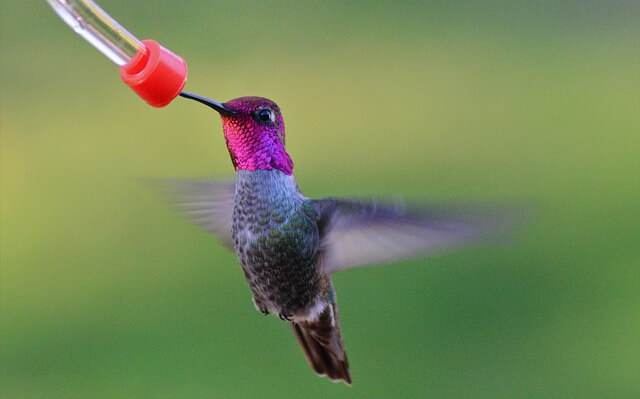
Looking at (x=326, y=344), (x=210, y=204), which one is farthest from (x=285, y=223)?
(x=326, y=344)

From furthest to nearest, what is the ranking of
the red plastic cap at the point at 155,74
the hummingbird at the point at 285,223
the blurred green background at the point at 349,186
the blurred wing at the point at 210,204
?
the blurred green background at the point at 349,186 → the blurred wing at the point at 210,204 → the hummingbird at the point at 285,223 → the red plastic cap at the point at 155,74

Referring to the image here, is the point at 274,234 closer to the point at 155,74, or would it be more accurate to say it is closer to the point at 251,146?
the point at 251,146

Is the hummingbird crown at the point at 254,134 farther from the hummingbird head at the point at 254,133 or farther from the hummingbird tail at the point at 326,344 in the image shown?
the hummingbird tail at the point at 326,344

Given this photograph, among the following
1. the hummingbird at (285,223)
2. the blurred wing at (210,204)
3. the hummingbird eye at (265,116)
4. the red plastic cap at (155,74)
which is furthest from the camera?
the blurred wing at (210,204)

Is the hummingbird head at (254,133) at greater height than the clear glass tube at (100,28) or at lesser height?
lesser

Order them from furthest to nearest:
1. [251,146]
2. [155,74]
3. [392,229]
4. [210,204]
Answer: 1. [210,204]
2. [251,146]
3. [392,229]
4. [155,74]

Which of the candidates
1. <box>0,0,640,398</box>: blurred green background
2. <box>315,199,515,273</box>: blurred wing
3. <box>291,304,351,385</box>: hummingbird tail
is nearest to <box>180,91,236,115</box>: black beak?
<box>315,199,515,273</box>: blurred wing

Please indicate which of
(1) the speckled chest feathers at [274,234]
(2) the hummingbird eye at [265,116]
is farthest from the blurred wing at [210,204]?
(2) the hummingbird eye at [265,116]
